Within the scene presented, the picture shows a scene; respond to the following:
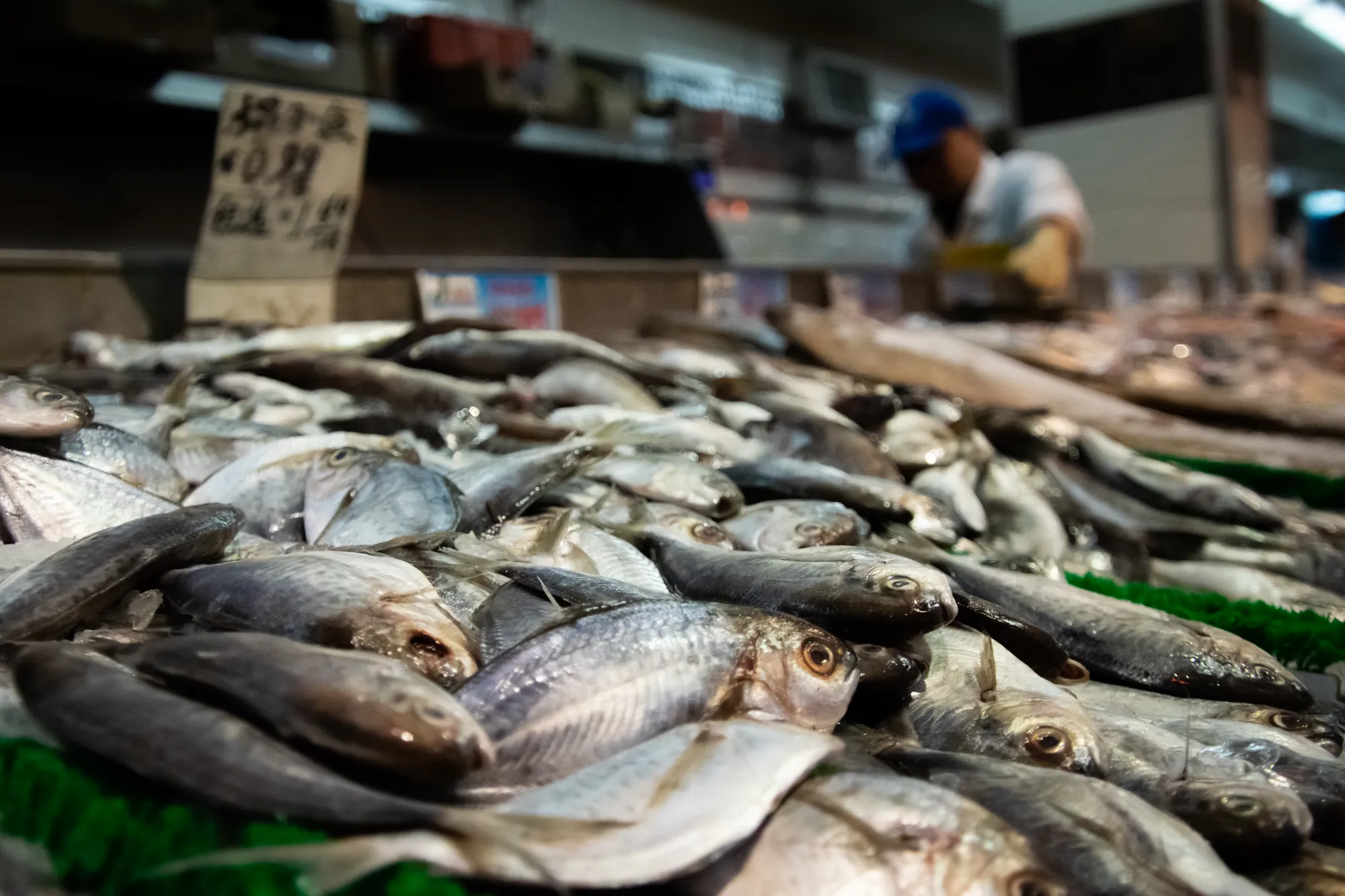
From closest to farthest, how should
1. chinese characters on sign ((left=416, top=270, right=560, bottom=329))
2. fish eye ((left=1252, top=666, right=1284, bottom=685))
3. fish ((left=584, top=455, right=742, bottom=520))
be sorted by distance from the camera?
1. fish eye ((left=1252, top=666, right=1284, bottom=685))
2. fish ((left=584, top=455, right=742, bottom=520))
3. chinese characters on sign ((left=416, top=270, right=560, bottom=329))

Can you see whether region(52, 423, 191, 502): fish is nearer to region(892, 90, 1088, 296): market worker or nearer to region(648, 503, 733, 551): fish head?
region(648, 503, 733, 551): fish head

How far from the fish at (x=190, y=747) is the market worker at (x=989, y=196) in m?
6.23

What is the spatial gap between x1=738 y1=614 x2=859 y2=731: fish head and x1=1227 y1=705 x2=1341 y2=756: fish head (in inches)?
24.1

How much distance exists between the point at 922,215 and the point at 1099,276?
1798mm

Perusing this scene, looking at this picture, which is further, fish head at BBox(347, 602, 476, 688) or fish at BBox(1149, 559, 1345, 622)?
fish at BBox(1149, 559, 1345, 622)

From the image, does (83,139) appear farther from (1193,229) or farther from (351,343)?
(1193,229)

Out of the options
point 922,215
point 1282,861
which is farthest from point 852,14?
point 1282,861

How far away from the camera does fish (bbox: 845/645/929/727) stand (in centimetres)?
108

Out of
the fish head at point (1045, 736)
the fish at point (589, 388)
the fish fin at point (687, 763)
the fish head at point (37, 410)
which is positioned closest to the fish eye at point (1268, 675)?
the fish head at point (1045, 736)

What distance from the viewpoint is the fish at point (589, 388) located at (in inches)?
99.6

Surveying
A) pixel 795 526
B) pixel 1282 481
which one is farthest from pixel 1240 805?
pixel 1282 481

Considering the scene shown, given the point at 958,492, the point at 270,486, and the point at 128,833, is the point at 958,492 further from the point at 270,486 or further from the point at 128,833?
the point at 128,833

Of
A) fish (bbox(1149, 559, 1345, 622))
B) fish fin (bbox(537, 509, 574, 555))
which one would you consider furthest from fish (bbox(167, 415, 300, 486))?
fish (bbox(1149, 559, 1345, 622))

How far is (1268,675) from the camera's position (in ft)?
4.40
